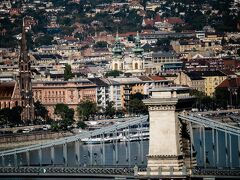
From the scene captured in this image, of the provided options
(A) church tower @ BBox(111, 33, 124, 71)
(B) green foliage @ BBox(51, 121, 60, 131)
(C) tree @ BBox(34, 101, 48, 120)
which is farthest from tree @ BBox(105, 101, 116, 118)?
(A) church tower @ BBox(111, 33, 124, 71)

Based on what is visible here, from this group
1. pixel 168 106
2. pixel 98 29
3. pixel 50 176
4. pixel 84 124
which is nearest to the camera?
pixel 168 106

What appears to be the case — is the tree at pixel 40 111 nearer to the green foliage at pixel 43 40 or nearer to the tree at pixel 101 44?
the tree at pixel 101 44

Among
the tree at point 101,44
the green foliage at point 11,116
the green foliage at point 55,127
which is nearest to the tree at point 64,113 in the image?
the green foliage at point 55,127

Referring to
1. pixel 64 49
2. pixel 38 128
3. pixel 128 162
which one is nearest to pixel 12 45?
pixel 64 49

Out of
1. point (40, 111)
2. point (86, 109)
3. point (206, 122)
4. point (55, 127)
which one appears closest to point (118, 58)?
point (86, 109)

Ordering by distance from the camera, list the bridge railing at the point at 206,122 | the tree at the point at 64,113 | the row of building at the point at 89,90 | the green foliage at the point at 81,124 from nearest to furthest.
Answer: the bridge railing at the point at 206,122, the green foliage at the point at 81,124, the tree at the point at 64,113, the row of building at the point at 89,90

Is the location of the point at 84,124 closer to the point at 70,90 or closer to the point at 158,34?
the point at 70,90

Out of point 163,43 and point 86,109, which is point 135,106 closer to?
point 86,109
